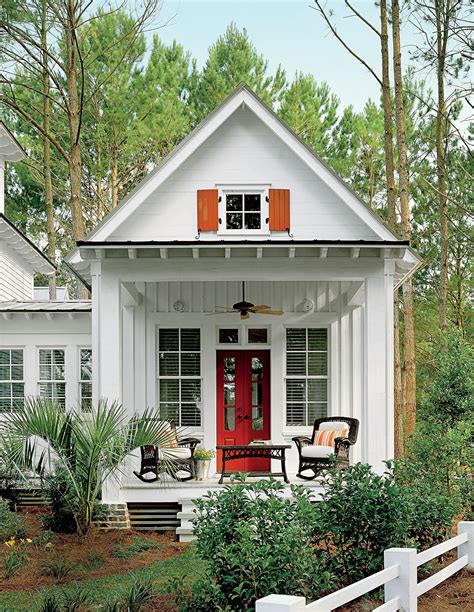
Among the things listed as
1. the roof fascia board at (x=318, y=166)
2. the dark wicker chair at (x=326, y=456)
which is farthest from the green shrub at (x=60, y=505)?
the roof fascia board at (x=318, y=166)

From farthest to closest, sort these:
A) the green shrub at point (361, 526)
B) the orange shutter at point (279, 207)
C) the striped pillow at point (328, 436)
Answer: the orange shutter at point (279, 207), the striped pillow at point (328, 436), the green shrub at point (361, 526)

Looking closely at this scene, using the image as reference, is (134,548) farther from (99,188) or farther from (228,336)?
(99,188)

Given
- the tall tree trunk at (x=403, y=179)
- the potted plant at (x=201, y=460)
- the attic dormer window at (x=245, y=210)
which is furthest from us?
the tall tree trunk at (x=403, y=179)

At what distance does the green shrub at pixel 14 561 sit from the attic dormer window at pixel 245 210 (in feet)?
21.2

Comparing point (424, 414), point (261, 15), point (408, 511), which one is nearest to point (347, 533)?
point (408, 511)

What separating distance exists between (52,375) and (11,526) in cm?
438

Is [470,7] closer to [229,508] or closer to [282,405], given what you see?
[282,405]

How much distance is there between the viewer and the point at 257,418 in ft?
56.0

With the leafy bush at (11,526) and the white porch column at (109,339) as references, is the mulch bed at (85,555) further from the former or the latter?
the white porch column at (109,339)

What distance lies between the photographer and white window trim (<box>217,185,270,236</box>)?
1553cm

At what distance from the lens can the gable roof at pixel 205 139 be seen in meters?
14.6

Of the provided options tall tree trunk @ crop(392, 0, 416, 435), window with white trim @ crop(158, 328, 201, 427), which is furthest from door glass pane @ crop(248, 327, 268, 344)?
tall tree trunk @ crop(392, 0, 416, 435)

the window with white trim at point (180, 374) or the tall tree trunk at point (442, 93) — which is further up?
the tall tree trunk at point (442, 93)

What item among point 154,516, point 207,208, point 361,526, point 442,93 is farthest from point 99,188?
point 361,526
